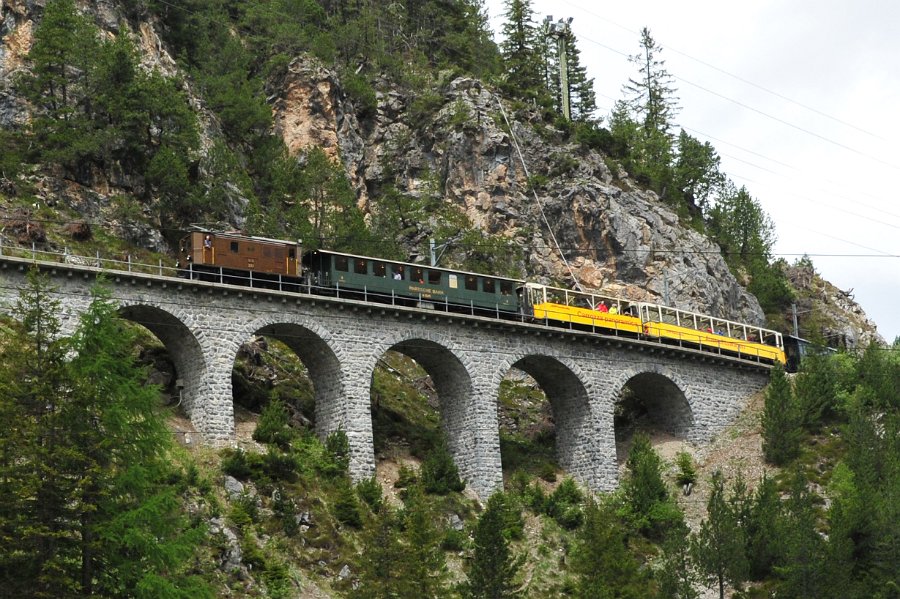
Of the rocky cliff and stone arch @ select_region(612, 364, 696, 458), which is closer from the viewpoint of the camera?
stone arch @ select_region(612, 364, 696, 458)

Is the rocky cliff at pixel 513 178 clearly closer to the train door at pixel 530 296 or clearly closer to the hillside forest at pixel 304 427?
the hillside forest at pixel 304 427

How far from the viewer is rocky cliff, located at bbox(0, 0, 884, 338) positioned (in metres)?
82.6

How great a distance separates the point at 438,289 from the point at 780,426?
63.3 feet

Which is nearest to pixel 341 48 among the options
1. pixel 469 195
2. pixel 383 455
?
pixel 469 195

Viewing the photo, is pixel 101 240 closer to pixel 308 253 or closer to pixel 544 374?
pixel 308 253

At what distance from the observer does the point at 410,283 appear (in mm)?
59500

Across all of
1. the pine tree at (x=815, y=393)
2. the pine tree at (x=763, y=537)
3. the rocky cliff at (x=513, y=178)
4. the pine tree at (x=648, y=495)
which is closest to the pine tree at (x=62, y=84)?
the rocky cliff at (x=513, y=178)

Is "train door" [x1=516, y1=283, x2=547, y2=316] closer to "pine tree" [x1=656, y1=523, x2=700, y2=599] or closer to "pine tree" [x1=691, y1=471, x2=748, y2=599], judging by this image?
"pine tree" [x1=691, y1=471, x2=748, y2=599]

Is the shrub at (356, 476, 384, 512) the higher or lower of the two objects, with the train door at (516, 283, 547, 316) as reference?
lower

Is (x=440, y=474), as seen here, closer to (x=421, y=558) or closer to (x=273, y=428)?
(x=273, y=428)

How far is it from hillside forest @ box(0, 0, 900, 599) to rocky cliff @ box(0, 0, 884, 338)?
148 centimetres

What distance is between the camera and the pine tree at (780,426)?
201 ft

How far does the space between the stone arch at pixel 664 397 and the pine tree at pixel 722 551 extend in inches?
662

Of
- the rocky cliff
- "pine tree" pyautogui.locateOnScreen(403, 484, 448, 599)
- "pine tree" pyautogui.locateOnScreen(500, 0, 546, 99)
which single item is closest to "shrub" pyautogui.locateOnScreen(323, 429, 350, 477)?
"pine tree" pyautogui.locateOnScreen(403, 484, 448, 599)
